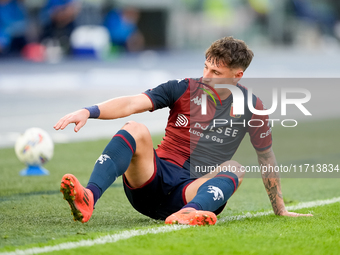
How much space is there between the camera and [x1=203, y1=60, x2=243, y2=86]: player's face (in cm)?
373

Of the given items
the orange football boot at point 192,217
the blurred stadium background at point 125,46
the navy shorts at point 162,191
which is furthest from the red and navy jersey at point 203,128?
the blurred stadium background at point 125,46

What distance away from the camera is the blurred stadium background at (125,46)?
597 inches

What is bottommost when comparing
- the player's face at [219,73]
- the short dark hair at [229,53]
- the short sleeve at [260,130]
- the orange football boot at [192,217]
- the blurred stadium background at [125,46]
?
the blurred stadium background at [125,46]

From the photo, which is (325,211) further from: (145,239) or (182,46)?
(182,46)

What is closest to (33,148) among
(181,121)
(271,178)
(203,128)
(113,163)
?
(181,121)

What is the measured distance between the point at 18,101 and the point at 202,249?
12.8 m

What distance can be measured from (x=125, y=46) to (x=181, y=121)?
25.4 meters

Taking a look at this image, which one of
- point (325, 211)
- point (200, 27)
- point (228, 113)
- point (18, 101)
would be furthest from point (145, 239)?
point (200, 27)

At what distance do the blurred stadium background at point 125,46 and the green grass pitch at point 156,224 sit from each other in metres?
3.94

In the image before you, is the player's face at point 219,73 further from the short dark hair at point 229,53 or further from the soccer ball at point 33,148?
the soccer ball at point 33,148

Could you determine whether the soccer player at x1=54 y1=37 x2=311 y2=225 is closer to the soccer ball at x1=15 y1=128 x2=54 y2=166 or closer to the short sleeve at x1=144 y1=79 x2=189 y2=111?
the short sleeve at x1=144 y1=79 x2=189 y2=111

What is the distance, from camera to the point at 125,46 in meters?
28.9

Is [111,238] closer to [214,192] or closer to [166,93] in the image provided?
[214,192]

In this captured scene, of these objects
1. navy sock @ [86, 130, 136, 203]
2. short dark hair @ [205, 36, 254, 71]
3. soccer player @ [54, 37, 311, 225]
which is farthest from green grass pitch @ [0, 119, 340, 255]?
short dark hair @ [205, 36, 254, 71]
